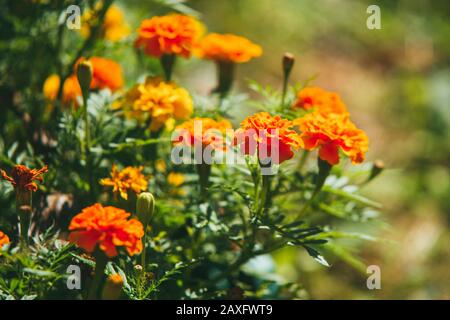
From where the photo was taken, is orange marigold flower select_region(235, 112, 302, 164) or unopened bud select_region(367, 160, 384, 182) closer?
orange marigold flower select_region(235, 112, 302, 164)

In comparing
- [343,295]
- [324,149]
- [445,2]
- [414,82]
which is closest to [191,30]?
[324,149]

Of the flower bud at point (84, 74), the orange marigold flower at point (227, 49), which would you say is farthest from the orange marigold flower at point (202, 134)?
the orange marigold flower at point (227, 49)

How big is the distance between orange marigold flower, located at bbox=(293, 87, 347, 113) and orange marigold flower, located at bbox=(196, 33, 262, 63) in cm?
17

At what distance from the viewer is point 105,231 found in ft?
3.24

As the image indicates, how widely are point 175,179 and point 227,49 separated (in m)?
0.34

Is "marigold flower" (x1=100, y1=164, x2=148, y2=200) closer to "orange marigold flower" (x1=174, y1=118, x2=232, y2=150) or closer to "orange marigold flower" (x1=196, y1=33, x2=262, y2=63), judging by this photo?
"orange marigold flower" (x1=174, y1=118, x2=232, y2=150)

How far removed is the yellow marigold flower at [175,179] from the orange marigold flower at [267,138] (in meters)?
0.38

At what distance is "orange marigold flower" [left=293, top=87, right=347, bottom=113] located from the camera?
4.40 feet

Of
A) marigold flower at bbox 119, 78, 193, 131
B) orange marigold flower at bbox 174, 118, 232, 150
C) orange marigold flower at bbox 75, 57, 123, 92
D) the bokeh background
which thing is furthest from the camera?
the bokeh background

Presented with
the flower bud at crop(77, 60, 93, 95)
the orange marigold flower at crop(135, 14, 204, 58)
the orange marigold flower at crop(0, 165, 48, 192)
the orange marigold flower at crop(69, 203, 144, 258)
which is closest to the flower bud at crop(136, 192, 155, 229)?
the orange marigold flower at crop(69, 203, 144, 258)

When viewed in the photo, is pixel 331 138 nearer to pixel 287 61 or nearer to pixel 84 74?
pixel 287 61

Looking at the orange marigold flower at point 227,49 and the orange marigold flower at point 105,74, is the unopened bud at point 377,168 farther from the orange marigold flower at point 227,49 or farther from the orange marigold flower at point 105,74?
the orange marigold flower at point 105,74

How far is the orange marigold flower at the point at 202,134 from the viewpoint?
118 centimetres

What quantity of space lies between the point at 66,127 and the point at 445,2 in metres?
2.74
